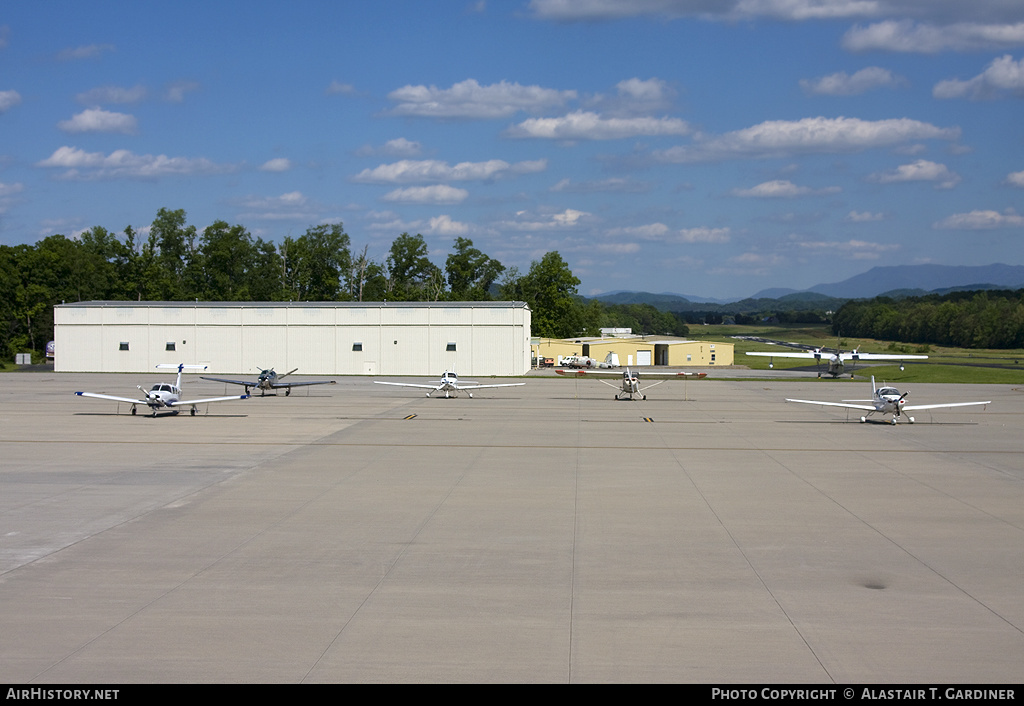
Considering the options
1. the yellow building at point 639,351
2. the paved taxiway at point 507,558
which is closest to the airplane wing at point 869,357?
the yellow building at point 639,351

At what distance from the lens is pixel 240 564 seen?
14.9 metres

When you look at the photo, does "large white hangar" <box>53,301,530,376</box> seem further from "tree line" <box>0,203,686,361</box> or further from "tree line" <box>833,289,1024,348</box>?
"tree line" <box>833,289,1024,348</box>

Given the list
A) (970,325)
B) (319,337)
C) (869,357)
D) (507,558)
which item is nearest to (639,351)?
(869,357)

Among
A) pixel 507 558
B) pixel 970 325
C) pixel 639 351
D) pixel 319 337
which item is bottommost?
pixel 507 558

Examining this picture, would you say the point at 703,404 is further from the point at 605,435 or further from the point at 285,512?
the point at 285,512

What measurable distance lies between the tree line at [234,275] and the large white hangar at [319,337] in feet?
127

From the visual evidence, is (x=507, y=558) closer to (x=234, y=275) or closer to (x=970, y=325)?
(x=234, y=275)

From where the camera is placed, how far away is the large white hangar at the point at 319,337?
251 feet

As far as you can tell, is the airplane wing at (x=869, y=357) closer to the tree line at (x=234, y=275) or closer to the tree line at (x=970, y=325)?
the tree line at (x=234, y=275)

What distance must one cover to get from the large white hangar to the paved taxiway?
42.6 meters

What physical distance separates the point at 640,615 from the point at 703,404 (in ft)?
132

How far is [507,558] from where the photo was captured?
51.0ft

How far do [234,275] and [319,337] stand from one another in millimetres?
63839

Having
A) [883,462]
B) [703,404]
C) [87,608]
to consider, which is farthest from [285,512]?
[703,404]
